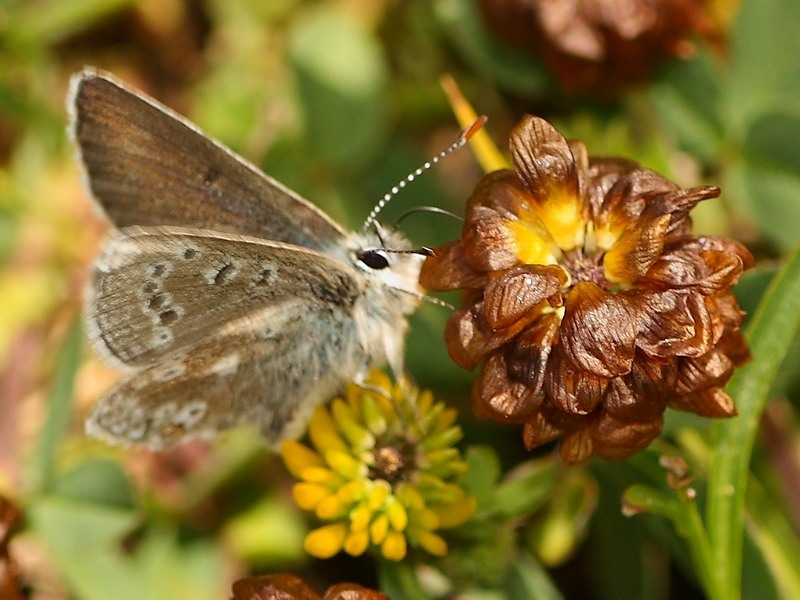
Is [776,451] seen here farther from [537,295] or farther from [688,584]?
[537,295]

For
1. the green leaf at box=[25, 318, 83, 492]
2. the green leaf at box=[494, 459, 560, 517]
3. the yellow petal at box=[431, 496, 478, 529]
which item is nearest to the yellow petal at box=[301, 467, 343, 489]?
the yellow petal at box=[431, 496, 478, 529]

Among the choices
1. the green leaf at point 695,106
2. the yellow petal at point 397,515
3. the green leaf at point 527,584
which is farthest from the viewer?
the green leaf at point 695,106

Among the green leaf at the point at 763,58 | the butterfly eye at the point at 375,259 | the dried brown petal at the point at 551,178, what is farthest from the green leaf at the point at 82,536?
the green leaf at the point at 763,58

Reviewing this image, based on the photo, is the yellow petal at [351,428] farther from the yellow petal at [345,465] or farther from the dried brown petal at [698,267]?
the dried brown petal at [698,267]

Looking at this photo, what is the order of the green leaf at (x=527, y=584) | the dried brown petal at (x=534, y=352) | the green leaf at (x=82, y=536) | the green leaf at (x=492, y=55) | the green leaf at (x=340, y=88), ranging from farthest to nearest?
the green leaf at (x=340, y=88) → the green leaf at (x=492, y=55) → the green leaf at (x=82, y=536) → the green leaf at (x=527, y=584) → the dried brown petal at (x=534, y=352)

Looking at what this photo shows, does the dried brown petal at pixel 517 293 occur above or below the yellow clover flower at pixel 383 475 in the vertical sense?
above

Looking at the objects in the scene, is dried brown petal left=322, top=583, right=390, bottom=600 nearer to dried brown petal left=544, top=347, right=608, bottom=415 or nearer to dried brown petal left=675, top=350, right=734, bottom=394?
dried brown petal left=544, top=347, right=608, bottom=415

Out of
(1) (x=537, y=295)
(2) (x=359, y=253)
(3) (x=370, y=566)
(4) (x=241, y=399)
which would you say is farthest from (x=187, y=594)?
Answer: (1) (x=537, y=295)
